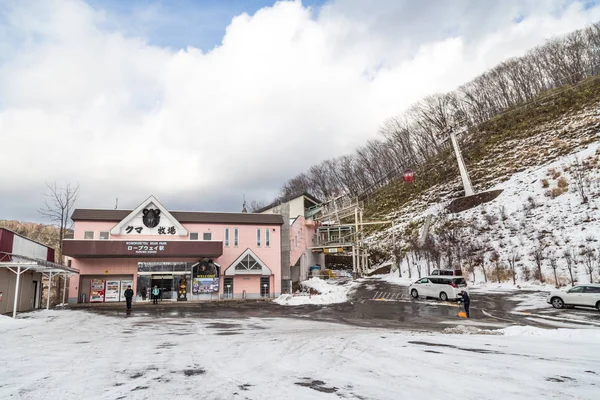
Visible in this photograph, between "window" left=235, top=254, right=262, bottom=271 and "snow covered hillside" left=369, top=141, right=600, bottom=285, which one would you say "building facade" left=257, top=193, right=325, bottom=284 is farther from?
"snow covered hillside" left=369, top=141, right=600, bottom=285

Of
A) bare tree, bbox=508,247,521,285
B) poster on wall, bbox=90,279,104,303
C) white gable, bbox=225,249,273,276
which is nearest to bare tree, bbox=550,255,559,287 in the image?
bare tree, bbox=508,247,521,285

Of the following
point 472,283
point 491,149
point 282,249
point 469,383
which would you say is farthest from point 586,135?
point 469,383

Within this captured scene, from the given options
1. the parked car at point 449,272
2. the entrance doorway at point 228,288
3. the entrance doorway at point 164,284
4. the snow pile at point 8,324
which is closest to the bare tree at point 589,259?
the parked car at point 449,272

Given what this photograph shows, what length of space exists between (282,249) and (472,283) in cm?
1744

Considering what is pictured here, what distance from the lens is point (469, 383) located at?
5996mm

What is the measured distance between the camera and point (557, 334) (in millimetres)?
10852

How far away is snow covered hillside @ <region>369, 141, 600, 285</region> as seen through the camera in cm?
2738

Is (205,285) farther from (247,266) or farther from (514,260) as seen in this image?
(514,260)

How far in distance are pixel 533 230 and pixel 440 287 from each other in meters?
15.2

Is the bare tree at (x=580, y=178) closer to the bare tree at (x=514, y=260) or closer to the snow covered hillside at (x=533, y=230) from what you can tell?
the snow covered hillside at (x=533, y=230)

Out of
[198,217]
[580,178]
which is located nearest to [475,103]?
[580,178]

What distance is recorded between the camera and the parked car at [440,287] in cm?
2298

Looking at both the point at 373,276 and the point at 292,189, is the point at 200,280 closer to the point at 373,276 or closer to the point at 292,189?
the point at 373,276

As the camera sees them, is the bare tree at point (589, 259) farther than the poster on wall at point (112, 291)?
No
